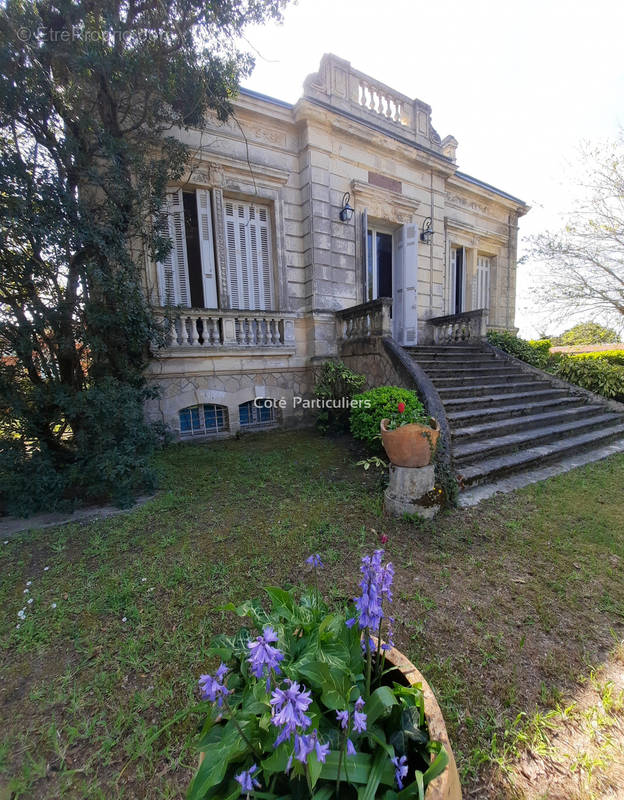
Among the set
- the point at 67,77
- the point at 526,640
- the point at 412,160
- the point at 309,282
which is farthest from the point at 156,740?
the point at 412,160

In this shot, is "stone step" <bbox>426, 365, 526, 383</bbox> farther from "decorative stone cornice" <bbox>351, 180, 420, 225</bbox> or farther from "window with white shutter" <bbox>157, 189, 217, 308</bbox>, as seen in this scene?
"window with white shutter" <bbox>157, 189, 217, 308</bbox>

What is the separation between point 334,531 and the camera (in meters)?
3.06

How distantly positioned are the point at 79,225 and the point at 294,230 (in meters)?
4.38

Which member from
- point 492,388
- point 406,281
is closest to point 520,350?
point 492,388

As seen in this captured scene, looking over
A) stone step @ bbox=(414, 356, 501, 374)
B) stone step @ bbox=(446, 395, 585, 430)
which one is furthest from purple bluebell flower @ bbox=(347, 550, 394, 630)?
stone step @ bbox=(414, 356, 501, 374)

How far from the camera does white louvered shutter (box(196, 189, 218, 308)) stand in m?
6.20

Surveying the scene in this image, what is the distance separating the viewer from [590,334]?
39.6 ft

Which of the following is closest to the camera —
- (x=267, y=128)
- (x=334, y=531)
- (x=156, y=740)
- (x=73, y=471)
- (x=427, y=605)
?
(x=156, y=740)

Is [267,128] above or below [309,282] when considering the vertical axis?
above

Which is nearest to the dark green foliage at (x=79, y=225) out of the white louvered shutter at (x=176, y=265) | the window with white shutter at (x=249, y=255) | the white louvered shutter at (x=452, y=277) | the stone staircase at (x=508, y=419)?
the white louvered shutter at (x=176, y=265)

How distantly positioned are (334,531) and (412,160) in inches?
348

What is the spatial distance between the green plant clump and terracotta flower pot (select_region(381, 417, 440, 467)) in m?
2.14

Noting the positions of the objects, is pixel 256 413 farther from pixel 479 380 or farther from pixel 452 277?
pixel 452 277

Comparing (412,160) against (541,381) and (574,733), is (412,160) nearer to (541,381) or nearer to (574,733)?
(541,381)
